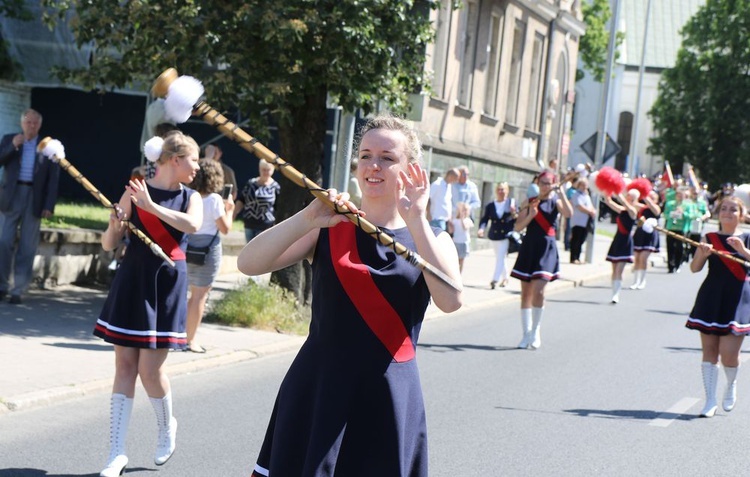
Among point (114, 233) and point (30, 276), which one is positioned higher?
point (114, 233)

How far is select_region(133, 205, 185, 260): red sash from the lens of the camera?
6.85 metres

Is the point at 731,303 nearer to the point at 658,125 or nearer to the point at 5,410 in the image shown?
the point at 5,410

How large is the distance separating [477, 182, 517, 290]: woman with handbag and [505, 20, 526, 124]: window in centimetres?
1324

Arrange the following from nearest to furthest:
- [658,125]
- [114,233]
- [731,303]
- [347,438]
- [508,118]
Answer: [347,438]
[114,233]
[731,303]
[508,118]
[658,125]

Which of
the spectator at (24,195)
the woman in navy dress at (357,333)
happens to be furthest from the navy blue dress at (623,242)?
the woman in navy dress at (357,333)

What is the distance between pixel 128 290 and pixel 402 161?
298 cm

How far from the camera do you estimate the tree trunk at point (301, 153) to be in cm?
1321

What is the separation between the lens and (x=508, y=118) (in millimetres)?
33156

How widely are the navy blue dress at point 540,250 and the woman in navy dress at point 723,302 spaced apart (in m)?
3.44

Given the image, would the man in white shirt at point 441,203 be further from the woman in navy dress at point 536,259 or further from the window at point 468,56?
the window at point 468,56

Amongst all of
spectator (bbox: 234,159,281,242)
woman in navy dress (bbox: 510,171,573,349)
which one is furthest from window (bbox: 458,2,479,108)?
woman in navy dress (bbox: 510,171,573,349)

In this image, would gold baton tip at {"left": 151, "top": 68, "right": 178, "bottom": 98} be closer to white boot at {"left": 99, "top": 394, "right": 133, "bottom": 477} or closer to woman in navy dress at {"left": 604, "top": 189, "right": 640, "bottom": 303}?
white boot at {"left": 99, "top": 394, "right": 133, "bottom": 477}

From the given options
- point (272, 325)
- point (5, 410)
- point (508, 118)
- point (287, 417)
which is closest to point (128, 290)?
point (5, 410)

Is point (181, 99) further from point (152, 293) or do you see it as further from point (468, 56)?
point (468, 56)
